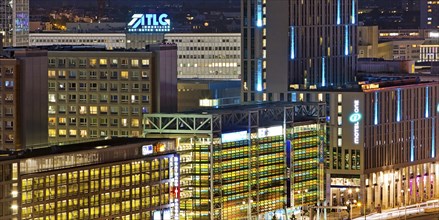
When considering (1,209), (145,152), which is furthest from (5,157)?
(145,152)

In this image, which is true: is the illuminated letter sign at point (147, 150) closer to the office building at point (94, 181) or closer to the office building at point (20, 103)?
the office building at point (94, 181)

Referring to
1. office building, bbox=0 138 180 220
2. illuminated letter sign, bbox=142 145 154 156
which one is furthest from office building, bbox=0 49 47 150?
illuminated letter sign, bbox=142 145 154 156

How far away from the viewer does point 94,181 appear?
16775 centimetres

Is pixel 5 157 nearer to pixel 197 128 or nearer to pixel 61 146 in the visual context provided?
pixel 61 146

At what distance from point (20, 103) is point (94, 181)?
25329mm

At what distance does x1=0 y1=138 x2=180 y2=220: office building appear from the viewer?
159125 mm

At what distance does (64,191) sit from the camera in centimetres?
16412

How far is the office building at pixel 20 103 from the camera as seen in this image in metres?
190

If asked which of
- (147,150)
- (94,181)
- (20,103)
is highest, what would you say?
(20,103)

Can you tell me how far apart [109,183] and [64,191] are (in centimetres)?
681

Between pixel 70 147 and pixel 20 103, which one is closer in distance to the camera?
pixel 70 147

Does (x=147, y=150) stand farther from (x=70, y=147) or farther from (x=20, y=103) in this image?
(x=20, y=103)

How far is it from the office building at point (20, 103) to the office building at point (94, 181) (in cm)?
1543

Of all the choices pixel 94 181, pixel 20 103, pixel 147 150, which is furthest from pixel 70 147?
pixel 20 103
